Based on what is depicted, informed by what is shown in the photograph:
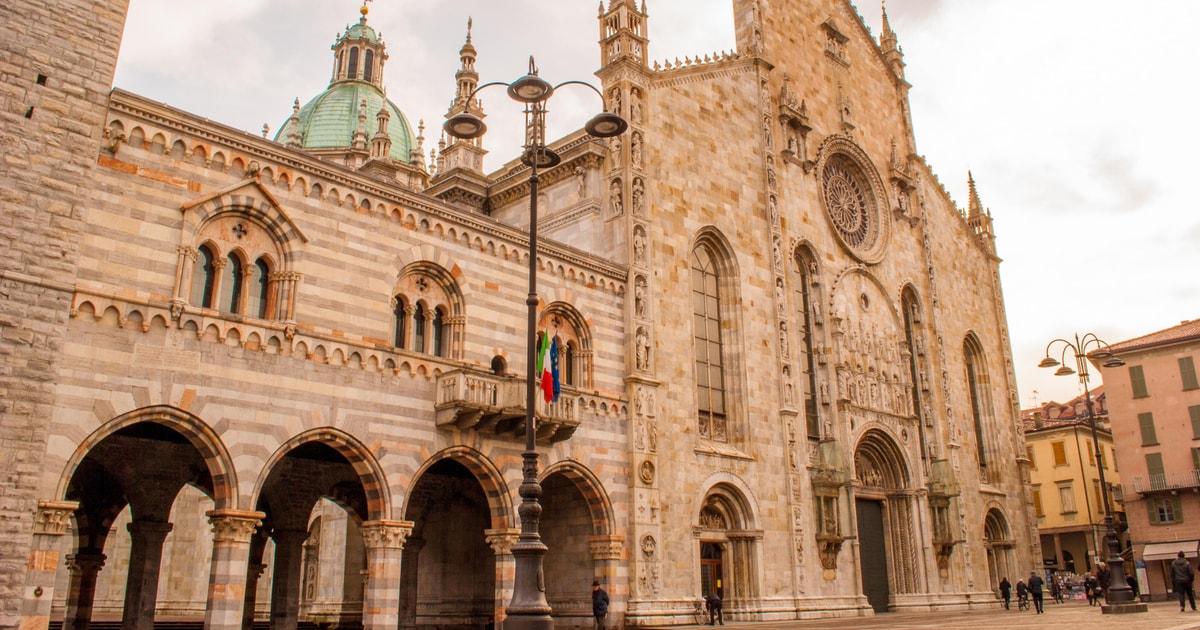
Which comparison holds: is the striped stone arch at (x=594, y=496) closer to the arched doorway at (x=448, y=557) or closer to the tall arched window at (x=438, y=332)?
the arched doorway at (x=448, y=557)

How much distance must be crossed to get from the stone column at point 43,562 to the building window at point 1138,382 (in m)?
45.1

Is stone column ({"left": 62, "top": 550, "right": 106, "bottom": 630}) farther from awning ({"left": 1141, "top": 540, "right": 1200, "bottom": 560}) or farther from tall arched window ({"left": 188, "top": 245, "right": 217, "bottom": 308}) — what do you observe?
awning ({"left": 1141, "top": 540, "right": 1200, "bottom": 560})

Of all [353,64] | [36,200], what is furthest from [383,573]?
[353,64]

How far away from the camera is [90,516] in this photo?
23.3m

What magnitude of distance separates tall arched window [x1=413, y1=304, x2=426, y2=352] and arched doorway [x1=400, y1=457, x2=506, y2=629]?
5921 mm

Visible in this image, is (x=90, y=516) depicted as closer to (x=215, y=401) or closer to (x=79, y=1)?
(x=215, y=401)

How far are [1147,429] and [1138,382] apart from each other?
225cm

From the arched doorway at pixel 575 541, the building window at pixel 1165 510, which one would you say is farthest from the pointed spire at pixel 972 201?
the arched doorway at pixel 575 541

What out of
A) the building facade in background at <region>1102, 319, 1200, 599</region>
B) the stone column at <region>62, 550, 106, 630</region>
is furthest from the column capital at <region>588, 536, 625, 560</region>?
the building facade in background at <region>1102, 319, 1200, 599</region>

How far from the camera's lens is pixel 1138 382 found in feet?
146

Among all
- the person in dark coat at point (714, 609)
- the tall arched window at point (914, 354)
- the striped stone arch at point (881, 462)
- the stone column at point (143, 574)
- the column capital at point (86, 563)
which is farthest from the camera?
the tall arched window at point (914, 354)

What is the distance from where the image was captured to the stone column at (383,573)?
773 inches

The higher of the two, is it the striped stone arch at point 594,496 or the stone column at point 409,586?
the striped stone arch at point 594,496

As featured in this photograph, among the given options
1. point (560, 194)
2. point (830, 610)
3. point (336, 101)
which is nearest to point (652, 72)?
point (560, 194)
